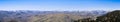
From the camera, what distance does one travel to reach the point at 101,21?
6969 cm

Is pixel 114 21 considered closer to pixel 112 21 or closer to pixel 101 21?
pixel 112 21

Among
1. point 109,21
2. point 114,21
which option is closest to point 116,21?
point 114,21

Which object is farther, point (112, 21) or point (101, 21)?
point (101, 21)

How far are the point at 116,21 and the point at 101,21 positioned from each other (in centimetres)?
756

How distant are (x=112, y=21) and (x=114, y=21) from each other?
2067 mm

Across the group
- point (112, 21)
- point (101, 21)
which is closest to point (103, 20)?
point (101, 21)

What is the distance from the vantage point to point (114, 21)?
63188 mm

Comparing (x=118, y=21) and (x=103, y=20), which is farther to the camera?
(x=103, y=20)

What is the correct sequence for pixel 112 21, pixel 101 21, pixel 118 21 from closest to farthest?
pixel 118 21 < pixel 112 21 < pixel 101 21

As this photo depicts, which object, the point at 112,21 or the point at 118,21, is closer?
the point at 118,21

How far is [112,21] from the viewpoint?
6525 cm

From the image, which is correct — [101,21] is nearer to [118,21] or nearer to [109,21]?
[109,21]

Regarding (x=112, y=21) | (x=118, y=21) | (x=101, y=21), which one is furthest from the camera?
(x=101, y=21)

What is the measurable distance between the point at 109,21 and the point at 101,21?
303cm
